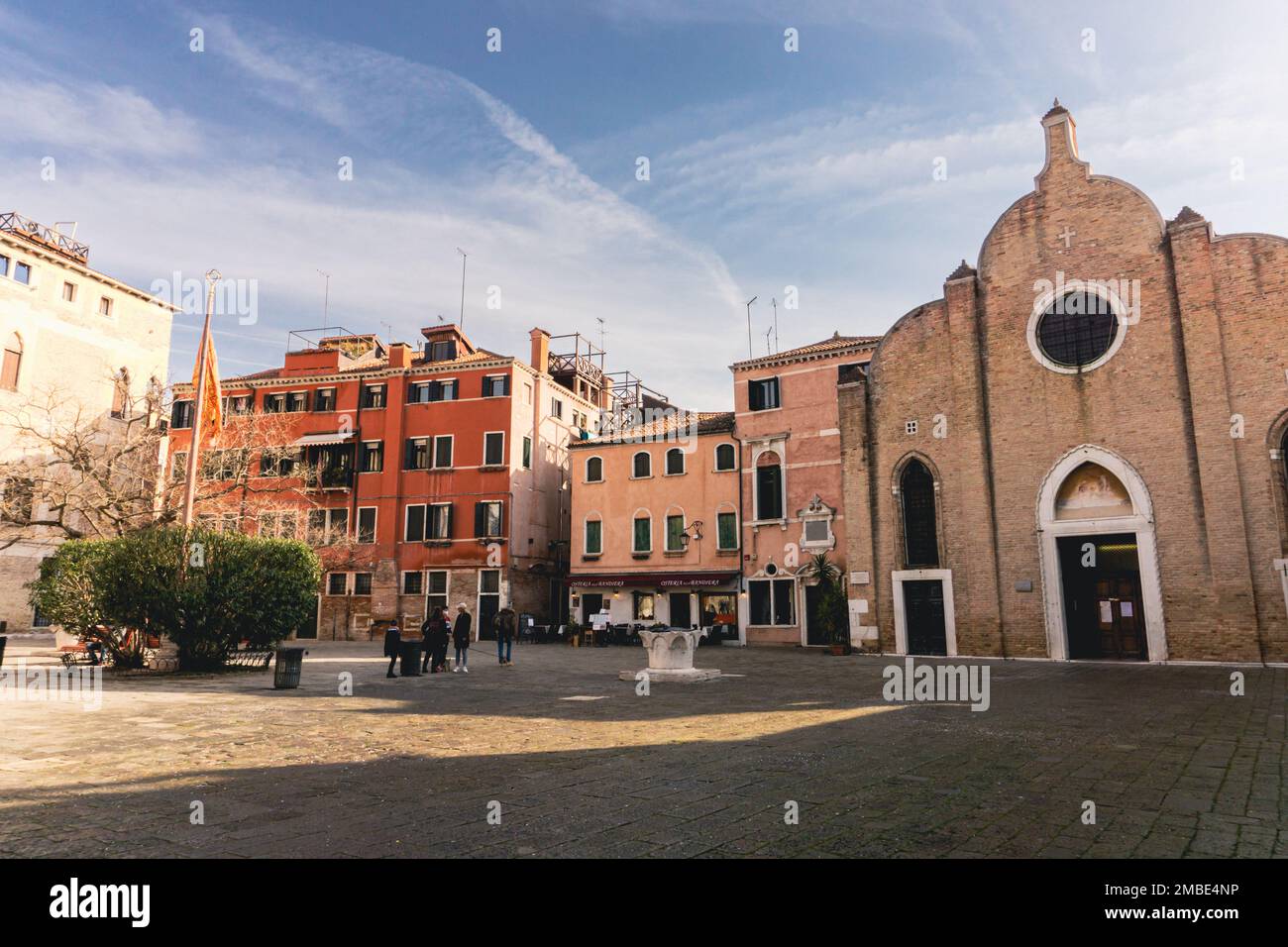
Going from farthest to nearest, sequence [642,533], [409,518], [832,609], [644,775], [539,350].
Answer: [539,350]
[409,518]
[642,533]
[832,609]
[644,775]

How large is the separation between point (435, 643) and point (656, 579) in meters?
15.6

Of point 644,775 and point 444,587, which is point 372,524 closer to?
point 444,587

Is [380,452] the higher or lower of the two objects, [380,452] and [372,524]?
the higher

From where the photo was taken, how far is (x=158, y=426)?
26.3 m

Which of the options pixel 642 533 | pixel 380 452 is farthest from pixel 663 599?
pixel 380 452

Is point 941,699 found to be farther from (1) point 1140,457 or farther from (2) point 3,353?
(2) point 3,353

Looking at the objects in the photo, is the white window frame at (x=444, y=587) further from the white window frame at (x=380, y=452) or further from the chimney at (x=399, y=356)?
the chimney at (x=399, y=356)

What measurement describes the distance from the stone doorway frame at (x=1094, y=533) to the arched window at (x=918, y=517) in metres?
3.10

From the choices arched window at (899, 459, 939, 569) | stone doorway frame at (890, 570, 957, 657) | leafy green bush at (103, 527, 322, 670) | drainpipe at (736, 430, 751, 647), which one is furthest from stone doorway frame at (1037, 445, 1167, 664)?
leafy green bush at (103, 527, 322, 670)

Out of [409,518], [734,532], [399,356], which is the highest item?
[399,356]

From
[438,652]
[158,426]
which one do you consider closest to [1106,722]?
[438,652]

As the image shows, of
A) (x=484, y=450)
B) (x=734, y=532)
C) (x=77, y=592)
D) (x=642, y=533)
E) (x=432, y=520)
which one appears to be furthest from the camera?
(x=432, y=520)

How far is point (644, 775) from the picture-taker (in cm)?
701
